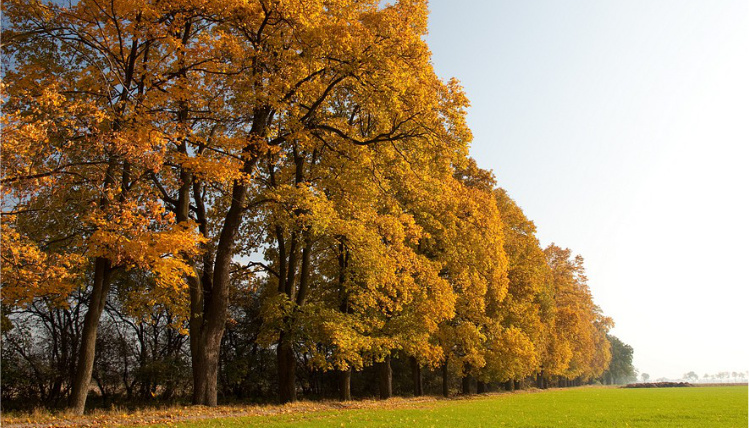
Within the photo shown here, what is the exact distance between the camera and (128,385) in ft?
93.5

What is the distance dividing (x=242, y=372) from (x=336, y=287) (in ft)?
29.6

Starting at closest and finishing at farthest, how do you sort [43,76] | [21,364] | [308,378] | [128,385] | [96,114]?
[96,114], [43,76], [21,364], [128,385], [308,378]

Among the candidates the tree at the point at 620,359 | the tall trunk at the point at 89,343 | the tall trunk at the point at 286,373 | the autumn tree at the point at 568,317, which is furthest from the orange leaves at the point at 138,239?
the tree at the point at 620,359

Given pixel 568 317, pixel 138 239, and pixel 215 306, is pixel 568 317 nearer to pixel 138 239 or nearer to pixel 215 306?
pixel 215 306

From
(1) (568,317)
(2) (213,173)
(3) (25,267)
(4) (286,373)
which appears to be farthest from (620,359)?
(3) (25,267)

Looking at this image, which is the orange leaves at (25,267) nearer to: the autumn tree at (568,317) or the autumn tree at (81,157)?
the autumn tree at (81,157)

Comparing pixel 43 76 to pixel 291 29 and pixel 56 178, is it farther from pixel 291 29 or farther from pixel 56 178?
pixel 291 29

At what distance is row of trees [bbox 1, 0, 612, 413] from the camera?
1186 cm

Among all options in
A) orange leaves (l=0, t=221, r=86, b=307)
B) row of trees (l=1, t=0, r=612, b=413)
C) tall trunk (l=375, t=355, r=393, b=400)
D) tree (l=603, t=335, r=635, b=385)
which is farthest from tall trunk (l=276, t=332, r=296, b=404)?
tree (l=603, t=335, r=635, b=385)

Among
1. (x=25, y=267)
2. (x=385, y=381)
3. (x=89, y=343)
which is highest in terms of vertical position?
(x=25, y=267)

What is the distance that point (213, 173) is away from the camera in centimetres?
1398

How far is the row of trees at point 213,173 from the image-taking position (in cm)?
1186

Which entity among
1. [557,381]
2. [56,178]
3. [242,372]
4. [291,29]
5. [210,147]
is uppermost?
[291,29]

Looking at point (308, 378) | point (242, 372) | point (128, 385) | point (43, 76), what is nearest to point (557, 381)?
point (308, 378)
